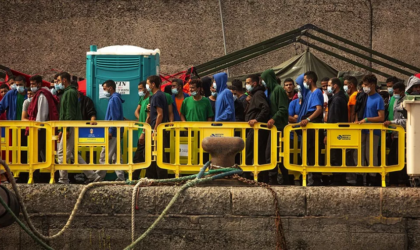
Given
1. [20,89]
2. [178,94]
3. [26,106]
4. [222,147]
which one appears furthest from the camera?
[178,94]

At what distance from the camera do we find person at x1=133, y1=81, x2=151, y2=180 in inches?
446

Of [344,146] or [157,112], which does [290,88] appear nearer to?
[157,112]

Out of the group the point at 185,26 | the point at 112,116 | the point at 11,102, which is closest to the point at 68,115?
the point at 112,116

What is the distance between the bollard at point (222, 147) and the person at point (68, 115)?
6.79 feet

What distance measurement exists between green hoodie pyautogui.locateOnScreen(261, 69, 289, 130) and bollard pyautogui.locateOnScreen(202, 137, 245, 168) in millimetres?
2007

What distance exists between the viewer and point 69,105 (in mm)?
11422

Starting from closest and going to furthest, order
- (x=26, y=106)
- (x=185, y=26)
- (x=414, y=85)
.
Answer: (x=414, y=85) → (x=26, y=106) → (x=185, y=26)

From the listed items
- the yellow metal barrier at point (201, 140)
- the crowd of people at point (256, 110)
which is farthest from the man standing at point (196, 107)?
the yellow metal barrier at point (201, 140)

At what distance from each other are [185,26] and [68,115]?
1269cm

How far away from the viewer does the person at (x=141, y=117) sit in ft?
37.2

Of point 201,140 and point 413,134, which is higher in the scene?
point 413,134

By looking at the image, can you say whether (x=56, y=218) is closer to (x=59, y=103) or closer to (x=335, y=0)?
(x=59, y=103)

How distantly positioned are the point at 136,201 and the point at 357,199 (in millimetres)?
2609

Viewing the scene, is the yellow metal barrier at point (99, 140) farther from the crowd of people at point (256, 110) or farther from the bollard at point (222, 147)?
the bollard at point (222, 147)
